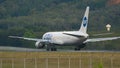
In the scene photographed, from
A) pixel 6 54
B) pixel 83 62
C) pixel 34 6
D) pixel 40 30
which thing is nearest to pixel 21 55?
pixel 6 54

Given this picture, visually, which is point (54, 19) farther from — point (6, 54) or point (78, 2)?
point (6, 54)

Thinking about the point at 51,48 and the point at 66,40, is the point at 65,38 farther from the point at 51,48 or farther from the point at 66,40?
the point at 51,48

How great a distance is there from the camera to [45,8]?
186m

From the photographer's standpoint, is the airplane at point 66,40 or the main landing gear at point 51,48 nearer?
the main landing gear at point 51,48

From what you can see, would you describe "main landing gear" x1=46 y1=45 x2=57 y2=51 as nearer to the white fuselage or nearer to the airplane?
the airplane

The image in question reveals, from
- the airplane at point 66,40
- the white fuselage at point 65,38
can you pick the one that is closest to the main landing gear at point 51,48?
the airplane at point 66,40

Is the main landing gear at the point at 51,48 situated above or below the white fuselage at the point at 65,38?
below

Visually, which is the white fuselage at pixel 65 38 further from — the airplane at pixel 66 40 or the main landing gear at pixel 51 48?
the main landing gear at pixel 51 48

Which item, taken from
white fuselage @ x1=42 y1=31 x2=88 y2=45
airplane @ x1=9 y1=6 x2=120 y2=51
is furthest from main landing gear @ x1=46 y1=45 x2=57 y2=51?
white fuselage @ x1=42 y1=31 x2=88 y2=45

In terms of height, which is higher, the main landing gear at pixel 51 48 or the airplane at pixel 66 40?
the airplane at pixel 66 40

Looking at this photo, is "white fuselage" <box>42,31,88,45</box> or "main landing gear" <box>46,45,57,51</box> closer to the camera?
"main landing gear" <box>46,45,57,51</box>

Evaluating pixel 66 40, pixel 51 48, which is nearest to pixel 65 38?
pixel 66 40

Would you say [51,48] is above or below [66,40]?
below

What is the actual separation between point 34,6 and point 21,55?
10522 cm
